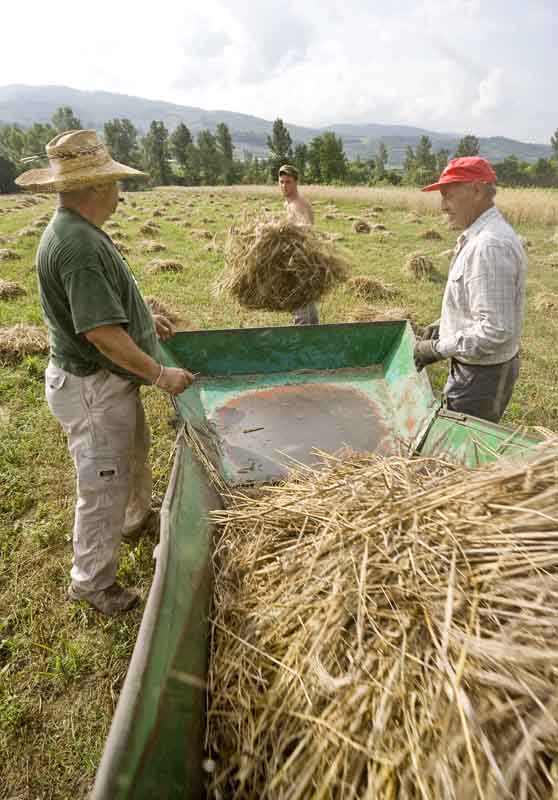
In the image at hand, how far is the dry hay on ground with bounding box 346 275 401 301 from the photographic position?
724cm

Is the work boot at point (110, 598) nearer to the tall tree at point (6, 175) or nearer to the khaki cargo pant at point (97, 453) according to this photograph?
the khaki cargo pant at point (97, 453)

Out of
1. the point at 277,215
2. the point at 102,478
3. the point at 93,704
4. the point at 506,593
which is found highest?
the point at 277,215

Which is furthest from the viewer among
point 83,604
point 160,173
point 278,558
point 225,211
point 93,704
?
point 160,173

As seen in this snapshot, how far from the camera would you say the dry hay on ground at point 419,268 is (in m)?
8.61

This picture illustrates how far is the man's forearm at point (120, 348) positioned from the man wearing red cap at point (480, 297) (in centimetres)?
158

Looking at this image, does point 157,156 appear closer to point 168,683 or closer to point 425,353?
point 425,353

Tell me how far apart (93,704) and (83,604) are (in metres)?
0.53

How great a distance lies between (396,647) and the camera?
116cm

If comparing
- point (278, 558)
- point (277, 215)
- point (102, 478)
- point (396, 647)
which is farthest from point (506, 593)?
point (277, 215)

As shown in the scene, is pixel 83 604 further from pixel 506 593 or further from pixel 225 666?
pixel 506 593

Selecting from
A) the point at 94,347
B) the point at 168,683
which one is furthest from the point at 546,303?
the point at 168,683

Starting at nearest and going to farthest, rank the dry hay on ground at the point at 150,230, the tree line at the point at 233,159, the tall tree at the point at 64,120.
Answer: the dry hay on ground at the point at 150,230
the tree line at the point at 233,159
the tall tree at the point at 64,120

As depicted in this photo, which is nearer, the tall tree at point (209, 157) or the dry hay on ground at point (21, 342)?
the dry hay on ground at point (21, 342)

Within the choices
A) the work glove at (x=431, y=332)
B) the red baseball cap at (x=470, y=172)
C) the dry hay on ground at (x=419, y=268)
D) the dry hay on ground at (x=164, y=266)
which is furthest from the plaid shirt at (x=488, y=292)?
the dry hay on ground at (x=164, y=266)
